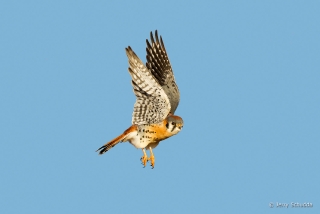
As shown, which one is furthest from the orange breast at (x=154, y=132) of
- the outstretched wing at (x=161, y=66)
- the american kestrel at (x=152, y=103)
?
the outstretched wing at (x=161, y=66)

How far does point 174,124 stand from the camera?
1229cm

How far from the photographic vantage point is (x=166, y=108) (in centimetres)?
1214

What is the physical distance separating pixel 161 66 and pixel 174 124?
146 centimetres

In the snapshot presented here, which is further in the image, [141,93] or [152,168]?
[152,168]

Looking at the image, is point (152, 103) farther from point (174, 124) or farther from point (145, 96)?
point (174, 124)

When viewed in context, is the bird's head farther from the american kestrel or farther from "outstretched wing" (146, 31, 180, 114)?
"outstretched wing" (146, 31, 180, 114)

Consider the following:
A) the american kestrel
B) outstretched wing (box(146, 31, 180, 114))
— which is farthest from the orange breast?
outstretched wing (box(146, 31, 180, 114))

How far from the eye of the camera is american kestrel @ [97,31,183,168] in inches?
465

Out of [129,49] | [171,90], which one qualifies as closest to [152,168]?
[171,90]

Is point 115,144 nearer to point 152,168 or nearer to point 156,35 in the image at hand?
point 152,168

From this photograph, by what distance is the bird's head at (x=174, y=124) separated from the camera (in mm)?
12289

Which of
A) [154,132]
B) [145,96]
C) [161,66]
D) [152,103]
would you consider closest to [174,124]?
[154,132]

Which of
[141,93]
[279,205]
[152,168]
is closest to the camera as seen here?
[279,205]

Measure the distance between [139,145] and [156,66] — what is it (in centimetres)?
165
